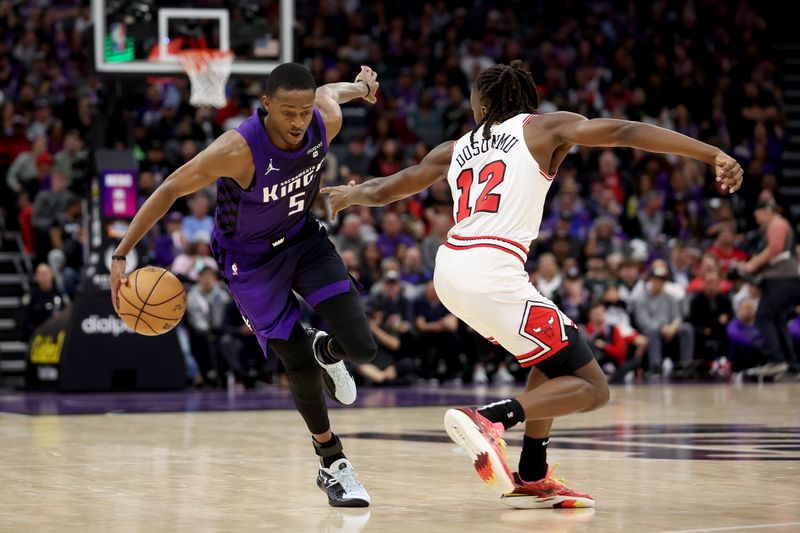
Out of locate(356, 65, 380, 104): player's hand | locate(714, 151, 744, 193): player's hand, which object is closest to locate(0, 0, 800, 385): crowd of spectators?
locate(356, 65, 380, 104): player's hand

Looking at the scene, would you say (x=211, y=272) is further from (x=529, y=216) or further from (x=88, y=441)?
(x=529, y=216)

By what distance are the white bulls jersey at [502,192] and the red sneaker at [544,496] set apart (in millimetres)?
979

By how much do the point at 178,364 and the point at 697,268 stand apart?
24.2 ft

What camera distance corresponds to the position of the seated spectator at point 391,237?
56.4 feet

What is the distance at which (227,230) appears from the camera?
19.2 feet

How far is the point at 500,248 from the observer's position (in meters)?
5.29

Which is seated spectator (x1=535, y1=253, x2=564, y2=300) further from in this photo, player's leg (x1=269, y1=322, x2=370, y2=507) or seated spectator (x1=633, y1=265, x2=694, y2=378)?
player's leg (x1=269, y1=322, x2=370, y2=507)

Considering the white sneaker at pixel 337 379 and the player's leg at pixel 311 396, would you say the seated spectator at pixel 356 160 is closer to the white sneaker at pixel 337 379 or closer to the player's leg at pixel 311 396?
the white sneaker at pixel 337 379

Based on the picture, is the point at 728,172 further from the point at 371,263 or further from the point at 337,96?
the point at 371,263

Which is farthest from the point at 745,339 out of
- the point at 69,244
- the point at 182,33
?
the point at 69,244

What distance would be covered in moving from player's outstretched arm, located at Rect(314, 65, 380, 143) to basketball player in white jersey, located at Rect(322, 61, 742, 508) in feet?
1.77

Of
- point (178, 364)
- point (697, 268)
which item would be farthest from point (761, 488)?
point (697, 268)

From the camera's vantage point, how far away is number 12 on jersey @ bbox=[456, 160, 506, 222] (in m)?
5.34

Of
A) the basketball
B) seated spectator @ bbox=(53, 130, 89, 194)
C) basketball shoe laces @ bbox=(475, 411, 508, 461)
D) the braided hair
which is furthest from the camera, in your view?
seated spectator @ bbox=(53, 130, 89, 194)
